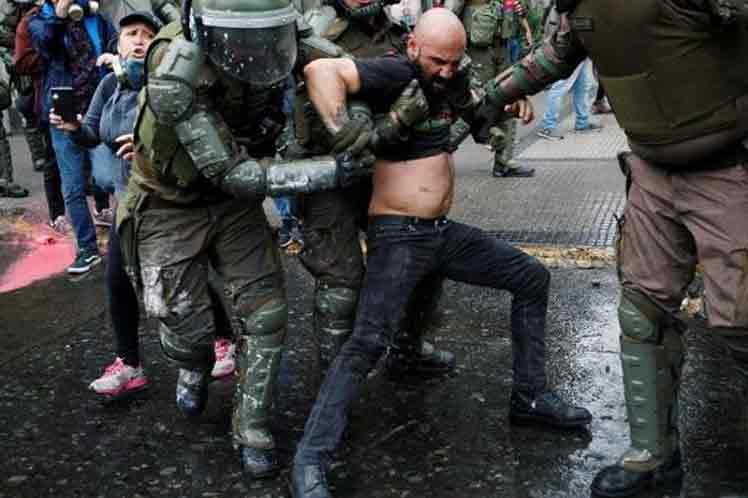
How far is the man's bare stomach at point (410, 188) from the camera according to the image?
3.42 m

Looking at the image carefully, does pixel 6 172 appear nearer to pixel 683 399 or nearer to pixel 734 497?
pixel 683 399

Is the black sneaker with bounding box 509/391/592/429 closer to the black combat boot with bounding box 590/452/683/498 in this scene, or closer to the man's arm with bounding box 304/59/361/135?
the black combat boot with bounding box 590/452/683/498

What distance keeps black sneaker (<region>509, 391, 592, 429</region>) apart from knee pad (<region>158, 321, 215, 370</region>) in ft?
4.04

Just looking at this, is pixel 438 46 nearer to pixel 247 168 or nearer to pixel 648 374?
pixel 247 168

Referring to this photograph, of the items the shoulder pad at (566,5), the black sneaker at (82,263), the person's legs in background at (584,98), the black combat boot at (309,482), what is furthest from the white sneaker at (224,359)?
the person's legs in background at (584,98)

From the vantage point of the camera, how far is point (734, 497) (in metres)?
3.17

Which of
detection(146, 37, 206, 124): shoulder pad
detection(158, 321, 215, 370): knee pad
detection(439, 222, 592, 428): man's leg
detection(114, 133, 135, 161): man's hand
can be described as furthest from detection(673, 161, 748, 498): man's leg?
detection(114, 133, 135, 161): man's hand

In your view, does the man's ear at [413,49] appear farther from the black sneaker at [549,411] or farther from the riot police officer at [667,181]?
the black sneaker at [549,411]

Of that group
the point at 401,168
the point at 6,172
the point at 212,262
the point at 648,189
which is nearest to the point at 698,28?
the point at 648,189

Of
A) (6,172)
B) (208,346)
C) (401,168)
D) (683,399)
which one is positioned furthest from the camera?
(6,172)

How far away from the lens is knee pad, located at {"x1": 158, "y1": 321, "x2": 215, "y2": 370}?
360 cm

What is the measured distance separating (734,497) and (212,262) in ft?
6.81

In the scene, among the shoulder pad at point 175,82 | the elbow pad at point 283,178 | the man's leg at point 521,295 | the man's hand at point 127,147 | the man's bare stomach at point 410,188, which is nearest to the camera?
the shoulder pad at point 175,82

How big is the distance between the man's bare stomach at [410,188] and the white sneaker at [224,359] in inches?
52.7
